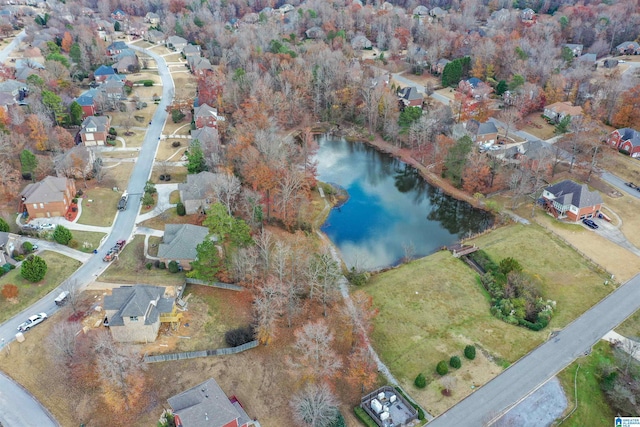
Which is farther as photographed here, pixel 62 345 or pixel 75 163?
pixel 75 163

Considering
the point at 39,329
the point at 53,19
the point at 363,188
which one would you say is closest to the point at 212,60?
the point at 53,19

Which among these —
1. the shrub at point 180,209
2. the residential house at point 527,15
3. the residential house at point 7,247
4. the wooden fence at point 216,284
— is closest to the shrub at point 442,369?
the wooden fence at point 216,284

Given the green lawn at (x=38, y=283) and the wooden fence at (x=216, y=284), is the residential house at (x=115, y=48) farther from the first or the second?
the wooden fence at (x=216, y=284)

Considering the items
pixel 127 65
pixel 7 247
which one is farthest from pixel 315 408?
pixel 127 65

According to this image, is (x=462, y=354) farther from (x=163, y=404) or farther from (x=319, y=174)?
(x=319, y=174)

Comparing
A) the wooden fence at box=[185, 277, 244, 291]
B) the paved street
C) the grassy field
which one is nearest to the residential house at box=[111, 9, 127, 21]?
the wooden fence at box=[185, 277, 244, 291]

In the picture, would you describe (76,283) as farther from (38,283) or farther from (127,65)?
(127,65)
